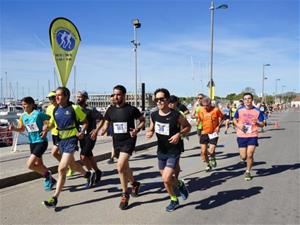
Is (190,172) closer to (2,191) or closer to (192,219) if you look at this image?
(192,219)

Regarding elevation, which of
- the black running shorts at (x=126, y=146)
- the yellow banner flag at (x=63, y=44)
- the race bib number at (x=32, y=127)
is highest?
the yellow banner flag at (x=63, y=44)

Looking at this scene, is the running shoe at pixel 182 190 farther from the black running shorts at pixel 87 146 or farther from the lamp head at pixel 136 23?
the lamp head at pixel 136 23

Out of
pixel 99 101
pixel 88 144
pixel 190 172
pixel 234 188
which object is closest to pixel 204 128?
pixel 190 172

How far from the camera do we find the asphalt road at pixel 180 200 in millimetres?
5250

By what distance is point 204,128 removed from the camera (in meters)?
9.02

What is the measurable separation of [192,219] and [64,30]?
6817mm

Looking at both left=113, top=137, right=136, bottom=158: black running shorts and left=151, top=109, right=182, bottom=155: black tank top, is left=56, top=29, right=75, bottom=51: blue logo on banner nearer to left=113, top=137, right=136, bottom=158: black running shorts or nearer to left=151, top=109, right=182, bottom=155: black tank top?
left=113, top=137, right=136, bottom=158: black running shorts

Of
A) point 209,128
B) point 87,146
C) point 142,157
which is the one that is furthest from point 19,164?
point 209,128

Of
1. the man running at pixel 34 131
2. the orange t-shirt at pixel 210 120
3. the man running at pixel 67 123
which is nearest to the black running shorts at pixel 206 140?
the orange t-shirt at pixel 210 120

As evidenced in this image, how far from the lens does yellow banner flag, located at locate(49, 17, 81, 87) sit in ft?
32.4

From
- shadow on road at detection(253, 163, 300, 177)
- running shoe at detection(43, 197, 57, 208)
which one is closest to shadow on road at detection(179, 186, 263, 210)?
shadow on road at detection(253, 163, 300, 177)

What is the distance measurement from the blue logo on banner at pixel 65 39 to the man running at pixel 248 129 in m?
5.09

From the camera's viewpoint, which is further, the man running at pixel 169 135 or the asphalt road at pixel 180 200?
the man running at pixel 169 135

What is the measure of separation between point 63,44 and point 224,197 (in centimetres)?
619
